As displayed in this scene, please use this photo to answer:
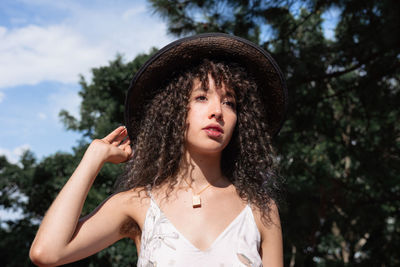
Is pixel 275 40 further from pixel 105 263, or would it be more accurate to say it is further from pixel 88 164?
pixel 105 263

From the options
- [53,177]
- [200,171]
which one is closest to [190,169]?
[200,171]

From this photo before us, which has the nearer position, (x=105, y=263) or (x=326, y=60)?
(x=326, y=60)

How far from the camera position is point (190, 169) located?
6.68ft

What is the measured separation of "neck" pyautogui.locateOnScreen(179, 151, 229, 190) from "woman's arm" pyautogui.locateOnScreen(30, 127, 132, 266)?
13.3 inches

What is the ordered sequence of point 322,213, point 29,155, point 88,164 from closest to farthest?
point 88,164 < point 322,213 < point 29,155

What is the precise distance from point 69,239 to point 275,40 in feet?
14.5

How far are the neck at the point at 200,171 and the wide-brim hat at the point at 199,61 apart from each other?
0.37 m

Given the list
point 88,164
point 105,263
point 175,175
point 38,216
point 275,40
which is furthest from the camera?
point 38,216

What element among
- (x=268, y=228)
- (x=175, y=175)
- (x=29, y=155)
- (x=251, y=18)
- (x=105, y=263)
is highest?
(x=29, y=155)

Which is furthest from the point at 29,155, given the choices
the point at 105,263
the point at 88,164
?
the point at 88,164

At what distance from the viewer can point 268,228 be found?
1.95m

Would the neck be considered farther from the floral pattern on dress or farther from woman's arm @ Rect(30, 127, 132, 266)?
woman's arm @ Rect(30, 127, 132, 266)

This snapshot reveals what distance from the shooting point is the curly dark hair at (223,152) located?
2045 mm

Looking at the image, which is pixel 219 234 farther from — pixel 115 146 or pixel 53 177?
pixel 53 177
